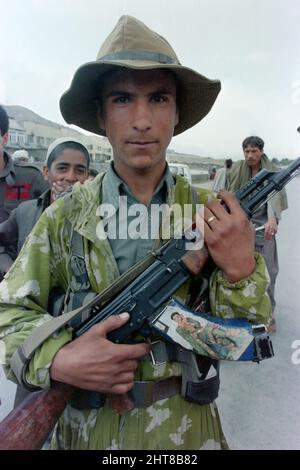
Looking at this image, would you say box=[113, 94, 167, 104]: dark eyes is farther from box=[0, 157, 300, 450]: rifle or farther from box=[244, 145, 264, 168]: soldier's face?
box=[244, 145, 264, 168]: soldier's face

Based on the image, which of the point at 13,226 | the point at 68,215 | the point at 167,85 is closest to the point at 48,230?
the point at 68,215

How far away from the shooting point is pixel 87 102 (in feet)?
2.33

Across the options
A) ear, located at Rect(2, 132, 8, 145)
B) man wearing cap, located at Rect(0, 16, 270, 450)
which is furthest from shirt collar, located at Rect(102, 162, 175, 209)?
ear, located at Rect(2, 132, 8, 145)

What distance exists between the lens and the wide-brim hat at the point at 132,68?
23.5 inches

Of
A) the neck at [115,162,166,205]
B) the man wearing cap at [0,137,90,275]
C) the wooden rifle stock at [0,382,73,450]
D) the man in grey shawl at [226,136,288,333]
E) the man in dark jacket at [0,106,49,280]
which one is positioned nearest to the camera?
the wooden rifle stock at [0,382,73,450]

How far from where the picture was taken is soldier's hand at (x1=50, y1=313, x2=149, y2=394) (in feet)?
1.80

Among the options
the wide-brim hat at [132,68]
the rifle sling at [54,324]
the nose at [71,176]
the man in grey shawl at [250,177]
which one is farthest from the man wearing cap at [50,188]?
the man in grey shawl at [250,177]

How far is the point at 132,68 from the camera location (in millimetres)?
567

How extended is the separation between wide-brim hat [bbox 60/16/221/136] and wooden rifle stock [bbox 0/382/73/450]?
0.52 metres

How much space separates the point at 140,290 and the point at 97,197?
7.4 inches

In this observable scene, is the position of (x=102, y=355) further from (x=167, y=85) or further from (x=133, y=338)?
(x=167, y=85)

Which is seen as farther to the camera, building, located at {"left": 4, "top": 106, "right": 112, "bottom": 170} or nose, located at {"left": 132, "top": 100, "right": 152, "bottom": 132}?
building, located at {"left": 4, "top": 106, "right": 112, "bottom": 170}
